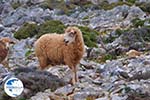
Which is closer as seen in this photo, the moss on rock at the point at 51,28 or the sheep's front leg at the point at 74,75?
the sheep's front leg at the point at 74,75

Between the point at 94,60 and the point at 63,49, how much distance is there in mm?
6040

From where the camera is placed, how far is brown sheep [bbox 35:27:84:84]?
16.1 metres

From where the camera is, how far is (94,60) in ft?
73.4

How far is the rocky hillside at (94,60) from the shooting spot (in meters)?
13.8

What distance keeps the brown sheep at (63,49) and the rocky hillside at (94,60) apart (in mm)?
341

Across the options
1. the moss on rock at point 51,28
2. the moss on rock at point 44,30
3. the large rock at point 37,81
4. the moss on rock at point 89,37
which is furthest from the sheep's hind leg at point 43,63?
the moss on rock at point 51,28

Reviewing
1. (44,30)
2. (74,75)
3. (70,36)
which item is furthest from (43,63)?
(44,30)

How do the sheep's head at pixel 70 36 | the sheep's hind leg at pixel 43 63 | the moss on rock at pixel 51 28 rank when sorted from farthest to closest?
the moss on rock at pixel 51 28
the sheep's hind leg at pixel 43 63
the sheep's head at pixel 70 36

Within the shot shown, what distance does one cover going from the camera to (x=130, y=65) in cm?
1753

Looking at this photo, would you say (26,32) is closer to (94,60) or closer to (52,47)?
(94,60)

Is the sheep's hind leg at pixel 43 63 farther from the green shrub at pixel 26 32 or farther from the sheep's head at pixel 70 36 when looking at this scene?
the green shrub at pixel 26 32

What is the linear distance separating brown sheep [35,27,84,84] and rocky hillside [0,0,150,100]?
1.12ft

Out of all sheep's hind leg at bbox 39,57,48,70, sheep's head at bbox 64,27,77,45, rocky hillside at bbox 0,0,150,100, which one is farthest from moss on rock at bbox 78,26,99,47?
sheep's head at bbox 64,27,77,45

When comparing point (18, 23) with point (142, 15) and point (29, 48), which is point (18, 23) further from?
point (29, 48)
